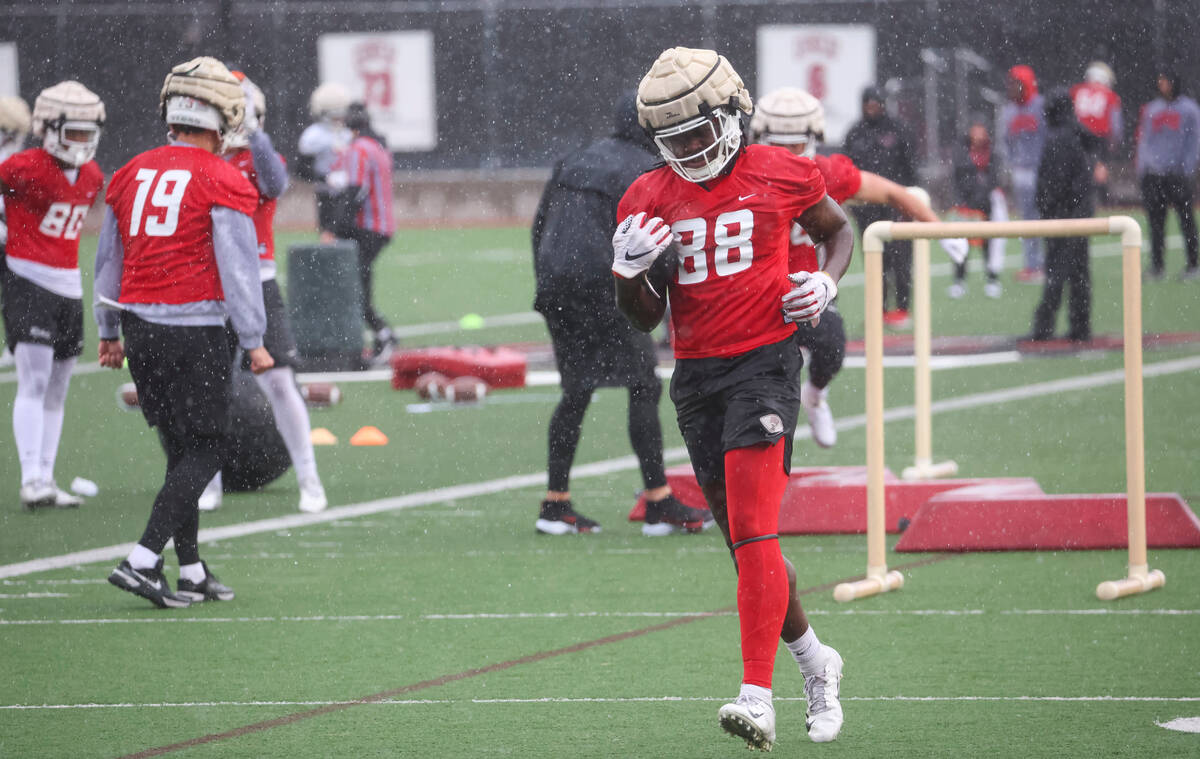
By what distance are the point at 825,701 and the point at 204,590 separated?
124 inches

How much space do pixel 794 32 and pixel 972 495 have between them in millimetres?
23952

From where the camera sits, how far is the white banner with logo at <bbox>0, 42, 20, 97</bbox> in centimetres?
3186

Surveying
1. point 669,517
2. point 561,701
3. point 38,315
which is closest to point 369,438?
point 38,315

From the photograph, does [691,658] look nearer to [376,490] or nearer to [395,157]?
[376,490]

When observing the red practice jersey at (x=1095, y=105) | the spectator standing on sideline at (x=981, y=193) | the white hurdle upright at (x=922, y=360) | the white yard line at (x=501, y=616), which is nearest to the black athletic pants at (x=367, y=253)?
the spectator standing on sideline at (x=981, y=193)

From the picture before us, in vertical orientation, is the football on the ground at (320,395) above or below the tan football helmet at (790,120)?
below

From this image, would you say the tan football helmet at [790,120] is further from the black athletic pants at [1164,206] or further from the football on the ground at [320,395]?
the black athletic pants at [1164,206]

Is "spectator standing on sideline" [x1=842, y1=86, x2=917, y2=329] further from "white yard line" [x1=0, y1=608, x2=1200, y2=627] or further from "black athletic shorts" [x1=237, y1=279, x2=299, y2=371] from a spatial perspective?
"white yard line" [x1=0, y1=608, x2=1200, y2=627]

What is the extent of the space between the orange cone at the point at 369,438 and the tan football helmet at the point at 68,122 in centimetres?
335

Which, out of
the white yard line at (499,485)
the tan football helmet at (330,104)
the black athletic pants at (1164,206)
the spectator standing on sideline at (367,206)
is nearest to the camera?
the white yard line at (499,485)

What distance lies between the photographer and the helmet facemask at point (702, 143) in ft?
17.6

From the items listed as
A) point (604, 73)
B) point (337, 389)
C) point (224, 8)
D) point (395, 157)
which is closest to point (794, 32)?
point (604, 73)

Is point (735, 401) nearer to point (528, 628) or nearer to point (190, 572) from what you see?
point (528, 628)

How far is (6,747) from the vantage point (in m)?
5.55
